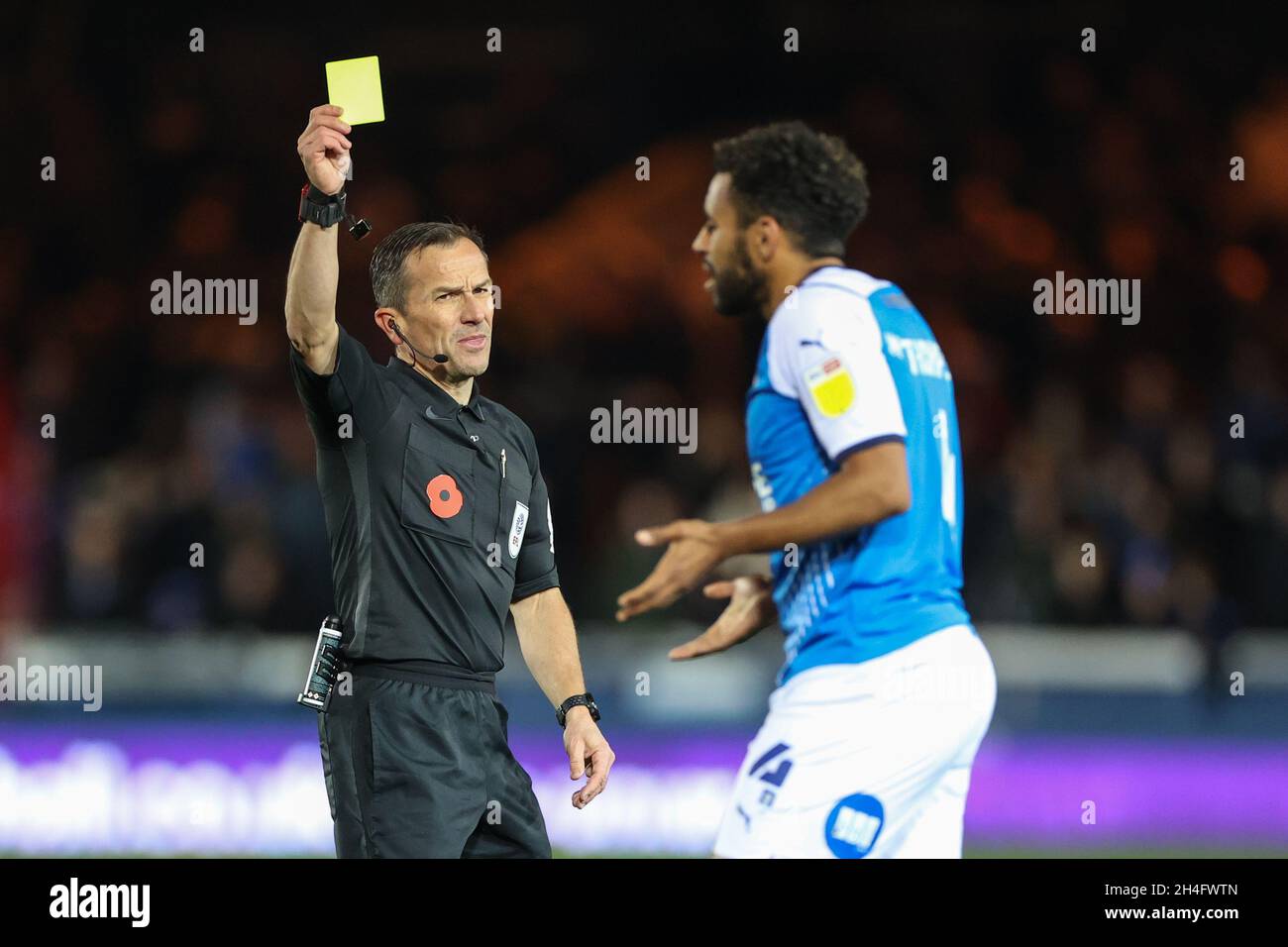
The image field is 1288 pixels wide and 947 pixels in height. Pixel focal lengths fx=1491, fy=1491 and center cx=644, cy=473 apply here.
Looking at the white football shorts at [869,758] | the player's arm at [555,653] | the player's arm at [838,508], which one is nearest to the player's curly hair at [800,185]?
the player's arm at [838,508]

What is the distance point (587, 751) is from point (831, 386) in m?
1.20

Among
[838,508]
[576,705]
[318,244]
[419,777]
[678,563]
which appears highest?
[318,244]

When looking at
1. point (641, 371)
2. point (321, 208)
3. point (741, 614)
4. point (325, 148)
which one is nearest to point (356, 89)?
point (325, 148)

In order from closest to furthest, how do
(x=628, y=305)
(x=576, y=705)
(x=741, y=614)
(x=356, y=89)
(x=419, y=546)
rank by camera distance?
(x=356, y=89) → (x=419, y=546) → (x=741, y=614) → (x=576, y=705) → (x=628, y=305)

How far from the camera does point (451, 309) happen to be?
12.9ft

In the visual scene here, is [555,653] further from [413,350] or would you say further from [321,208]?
[321,208]

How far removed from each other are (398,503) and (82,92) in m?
8.39

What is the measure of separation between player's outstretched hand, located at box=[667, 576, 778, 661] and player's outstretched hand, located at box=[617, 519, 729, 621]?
2.03 feet

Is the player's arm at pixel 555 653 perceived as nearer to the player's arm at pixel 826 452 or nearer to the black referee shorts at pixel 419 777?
the black referee shorts at pixel 419 777

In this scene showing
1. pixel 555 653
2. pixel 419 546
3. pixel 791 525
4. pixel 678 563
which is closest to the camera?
pixel 678 563

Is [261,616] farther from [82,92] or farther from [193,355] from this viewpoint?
[82,92]

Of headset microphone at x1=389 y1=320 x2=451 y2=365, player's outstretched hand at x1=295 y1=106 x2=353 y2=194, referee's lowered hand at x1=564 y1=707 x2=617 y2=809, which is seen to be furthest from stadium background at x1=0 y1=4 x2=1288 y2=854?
player's outstretched hand at x1=295 y1=106 x2=353 y2=194

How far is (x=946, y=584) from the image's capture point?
3590 millimetres

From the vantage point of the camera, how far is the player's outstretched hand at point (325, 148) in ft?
11.4
